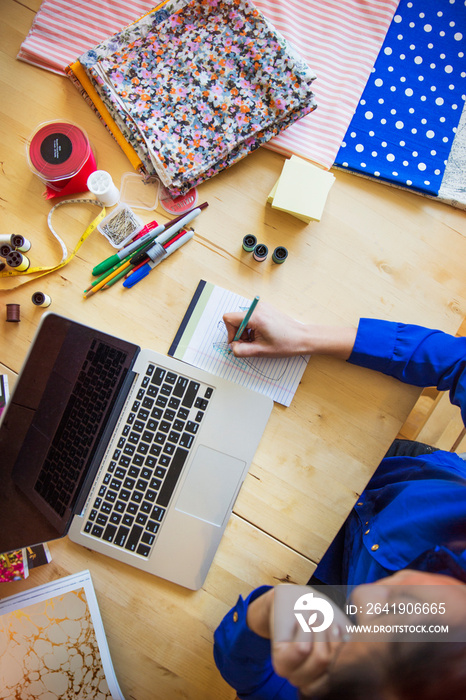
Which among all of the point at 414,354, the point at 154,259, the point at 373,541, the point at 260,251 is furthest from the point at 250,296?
the point at 373,541

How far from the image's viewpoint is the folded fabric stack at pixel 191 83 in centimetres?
89

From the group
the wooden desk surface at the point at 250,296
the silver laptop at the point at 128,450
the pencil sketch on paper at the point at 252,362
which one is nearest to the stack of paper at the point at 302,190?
the wooden desk surface at the point at 250,296

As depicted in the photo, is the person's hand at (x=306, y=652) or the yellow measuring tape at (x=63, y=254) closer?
the person's hand at (x=306, y=652)

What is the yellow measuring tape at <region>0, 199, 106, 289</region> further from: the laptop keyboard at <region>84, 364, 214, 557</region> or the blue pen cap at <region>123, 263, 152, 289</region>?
the laptop keyboard at <region>84, 364, 214, 557</region>

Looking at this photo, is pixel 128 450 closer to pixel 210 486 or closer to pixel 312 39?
pixel 210 486

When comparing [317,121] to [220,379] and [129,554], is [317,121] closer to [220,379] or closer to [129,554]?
[220,379]

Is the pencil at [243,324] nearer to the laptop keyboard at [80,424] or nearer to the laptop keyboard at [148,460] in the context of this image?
the laptop keyboard at [148,460]

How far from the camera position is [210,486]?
85 centimetres

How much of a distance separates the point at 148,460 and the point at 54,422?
0.68 ft

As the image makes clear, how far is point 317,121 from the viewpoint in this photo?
3.18 feet

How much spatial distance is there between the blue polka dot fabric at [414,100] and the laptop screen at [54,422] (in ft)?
2.35

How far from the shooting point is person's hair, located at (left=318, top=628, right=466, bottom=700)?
492mm

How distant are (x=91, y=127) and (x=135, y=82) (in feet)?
0.48

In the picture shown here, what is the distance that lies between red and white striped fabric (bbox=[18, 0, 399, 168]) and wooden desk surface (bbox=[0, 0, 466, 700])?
0.17 feet
